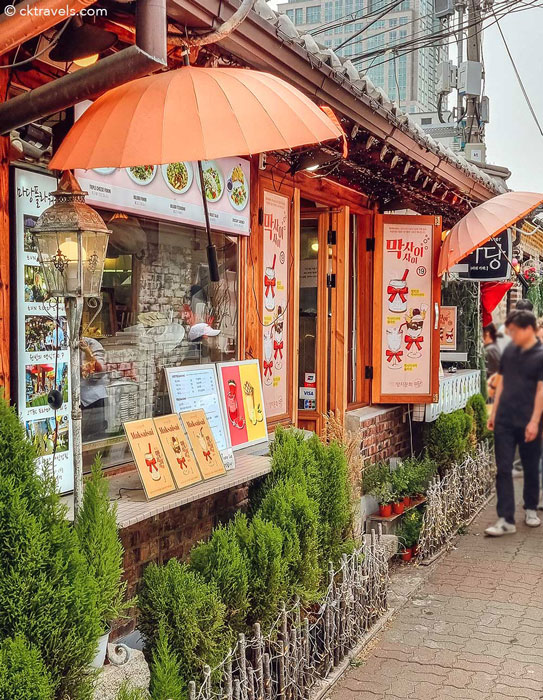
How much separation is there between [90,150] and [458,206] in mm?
6520

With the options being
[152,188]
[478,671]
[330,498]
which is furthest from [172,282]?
[478,671]

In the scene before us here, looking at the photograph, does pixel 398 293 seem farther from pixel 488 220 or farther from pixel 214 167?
pixel 488 220

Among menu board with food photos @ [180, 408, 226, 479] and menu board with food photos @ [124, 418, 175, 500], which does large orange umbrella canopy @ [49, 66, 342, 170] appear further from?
menu board with food photos @ [180, 408, 226, 479]

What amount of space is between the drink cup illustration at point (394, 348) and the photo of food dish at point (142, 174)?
408 centimetres

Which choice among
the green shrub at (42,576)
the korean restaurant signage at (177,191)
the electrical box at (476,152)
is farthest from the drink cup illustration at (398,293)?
the electrical box at (476,152)

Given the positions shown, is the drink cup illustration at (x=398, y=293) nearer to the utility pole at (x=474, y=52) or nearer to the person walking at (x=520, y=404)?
the utility pole at (x=474, y=52)

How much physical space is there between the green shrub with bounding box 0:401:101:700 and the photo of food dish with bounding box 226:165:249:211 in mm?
3523

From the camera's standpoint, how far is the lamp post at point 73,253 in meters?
3.20

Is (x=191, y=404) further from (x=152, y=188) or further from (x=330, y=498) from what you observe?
(x=152, y=188)

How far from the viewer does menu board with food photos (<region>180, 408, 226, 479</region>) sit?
15.0 feet

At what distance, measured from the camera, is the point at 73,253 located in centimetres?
322

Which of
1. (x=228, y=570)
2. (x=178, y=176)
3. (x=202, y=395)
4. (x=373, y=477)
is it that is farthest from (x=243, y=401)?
(x=373, y=477)

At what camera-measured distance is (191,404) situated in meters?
5.01

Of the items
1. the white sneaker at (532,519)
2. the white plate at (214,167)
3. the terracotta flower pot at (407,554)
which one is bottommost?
the terracotta flower pot at (407,554)
